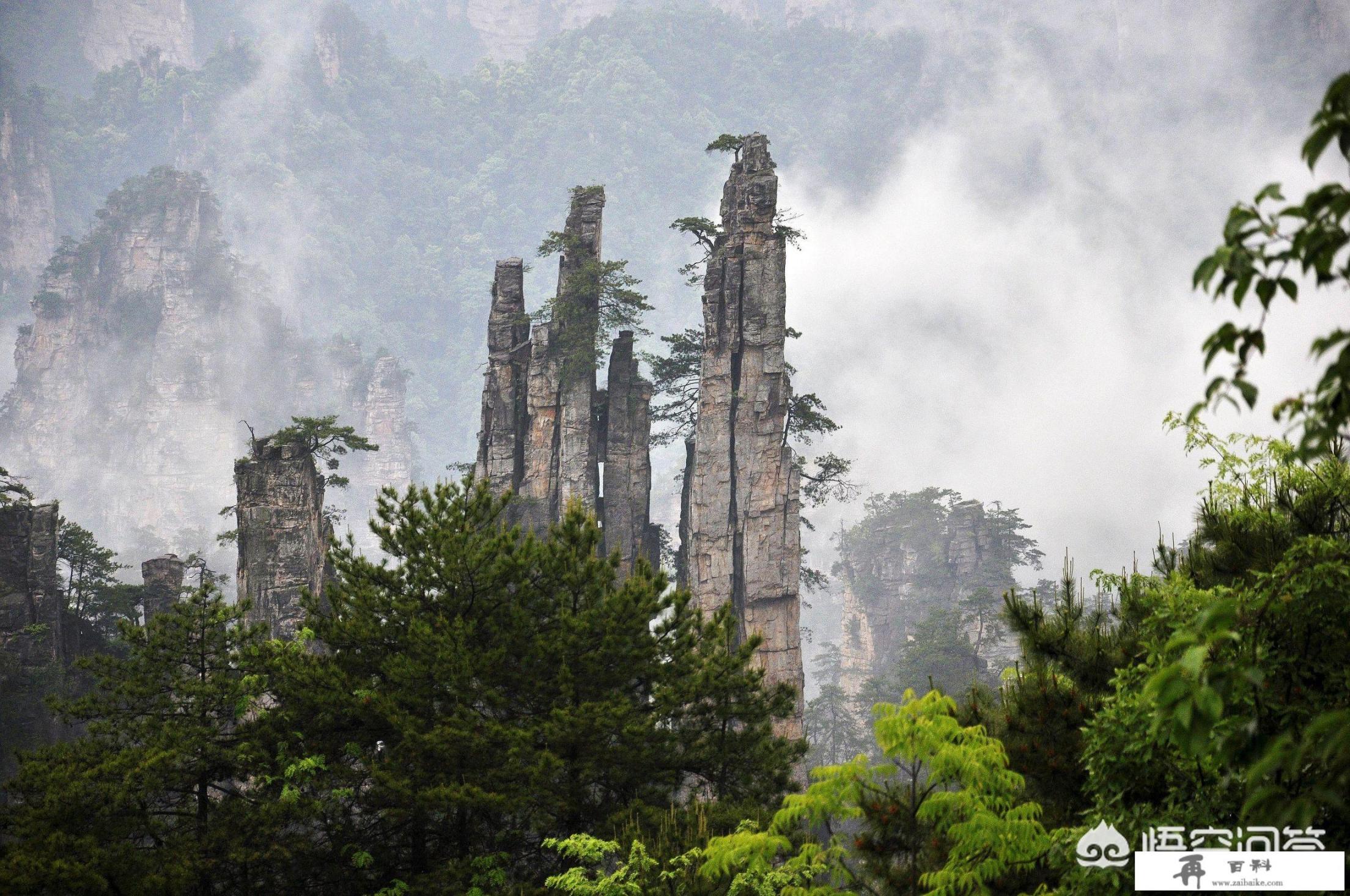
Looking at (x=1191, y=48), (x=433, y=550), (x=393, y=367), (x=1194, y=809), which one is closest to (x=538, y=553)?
(x=433, y=550)

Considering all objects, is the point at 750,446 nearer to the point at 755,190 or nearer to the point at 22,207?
the point at 755,190

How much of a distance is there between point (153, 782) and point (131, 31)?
17105 centimetres

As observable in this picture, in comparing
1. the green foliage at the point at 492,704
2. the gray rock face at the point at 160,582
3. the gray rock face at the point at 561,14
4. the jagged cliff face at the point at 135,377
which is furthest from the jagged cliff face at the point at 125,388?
the gray rock face at the point at 561,14

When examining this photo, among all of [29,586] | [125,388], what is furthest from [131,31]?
[29,586]

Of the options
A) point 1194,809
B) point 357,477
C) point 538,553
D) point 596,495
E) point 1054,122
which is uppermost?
point 1054,122

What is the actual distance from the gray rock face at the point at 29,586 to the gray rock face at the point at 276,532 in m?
5.79

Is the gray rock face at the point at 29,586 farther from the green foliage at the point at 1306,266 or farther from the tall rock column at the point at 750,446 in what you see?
the green foliage at the point at 1306,266

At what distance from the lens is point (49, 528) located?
27953 millimetres

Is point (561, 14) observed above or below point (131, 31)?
above

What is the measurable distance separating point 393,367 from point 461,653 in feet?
268

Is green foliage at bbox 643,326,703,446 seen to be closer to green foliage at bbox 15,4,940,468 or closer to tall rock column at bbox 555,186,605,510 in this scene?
tall rock column at bbox 555,186,605,510

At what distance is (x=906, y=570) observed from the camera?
173 ft

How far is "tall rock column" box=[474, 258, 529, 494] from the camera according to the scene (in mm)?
30344

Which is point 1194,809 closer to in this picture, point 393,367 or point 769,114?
point 393,367
